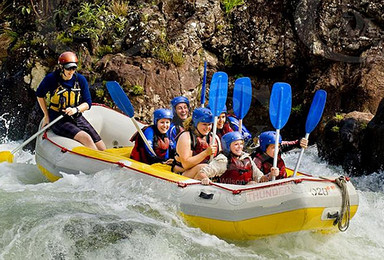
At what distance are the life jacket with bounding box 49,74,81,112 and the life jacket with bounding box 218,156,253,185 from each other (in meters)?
2.15

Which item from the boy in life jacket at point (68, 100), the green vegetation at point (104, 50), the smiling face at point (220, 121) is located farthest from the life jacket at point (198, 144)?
the green vegetation at point (104, 50)

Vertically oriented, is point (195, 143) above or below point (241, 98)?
below

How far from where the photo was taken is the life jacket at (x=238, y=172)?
15.0 ft

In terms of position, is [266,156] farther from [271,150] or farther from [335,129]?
[335,129]

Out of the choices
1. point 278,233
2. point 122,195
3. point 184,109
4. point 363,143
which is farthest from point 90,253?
point 363,143

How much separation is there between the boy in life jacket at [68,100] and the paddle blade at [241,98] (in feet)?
5.55

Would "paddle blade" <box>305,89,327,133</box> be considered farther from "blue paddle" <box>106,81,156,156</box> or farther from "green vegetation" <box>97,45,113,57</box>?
"green vegetation" <box>97,45,113,57</box>

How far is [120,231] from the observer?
163 inches

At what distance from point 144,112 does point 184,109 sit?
2.70m

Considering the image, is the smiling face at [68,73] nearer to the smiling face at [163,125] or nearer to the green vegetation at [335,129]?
the smiling face at [163,125]

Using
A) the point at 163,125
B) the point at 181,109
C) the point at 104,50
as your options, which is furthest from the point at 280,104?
the point at 104,50

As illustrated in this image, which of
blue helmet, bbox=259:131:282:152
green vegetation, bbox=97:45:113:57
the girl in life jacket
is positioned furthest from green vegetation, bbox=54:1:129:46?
blue helmet, bbox=259:131:282:152

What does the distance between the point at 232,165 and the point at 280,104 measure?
71cm

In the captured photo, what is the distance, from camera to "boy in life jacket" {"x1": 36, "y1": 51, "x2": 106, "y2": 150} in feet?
18.7
